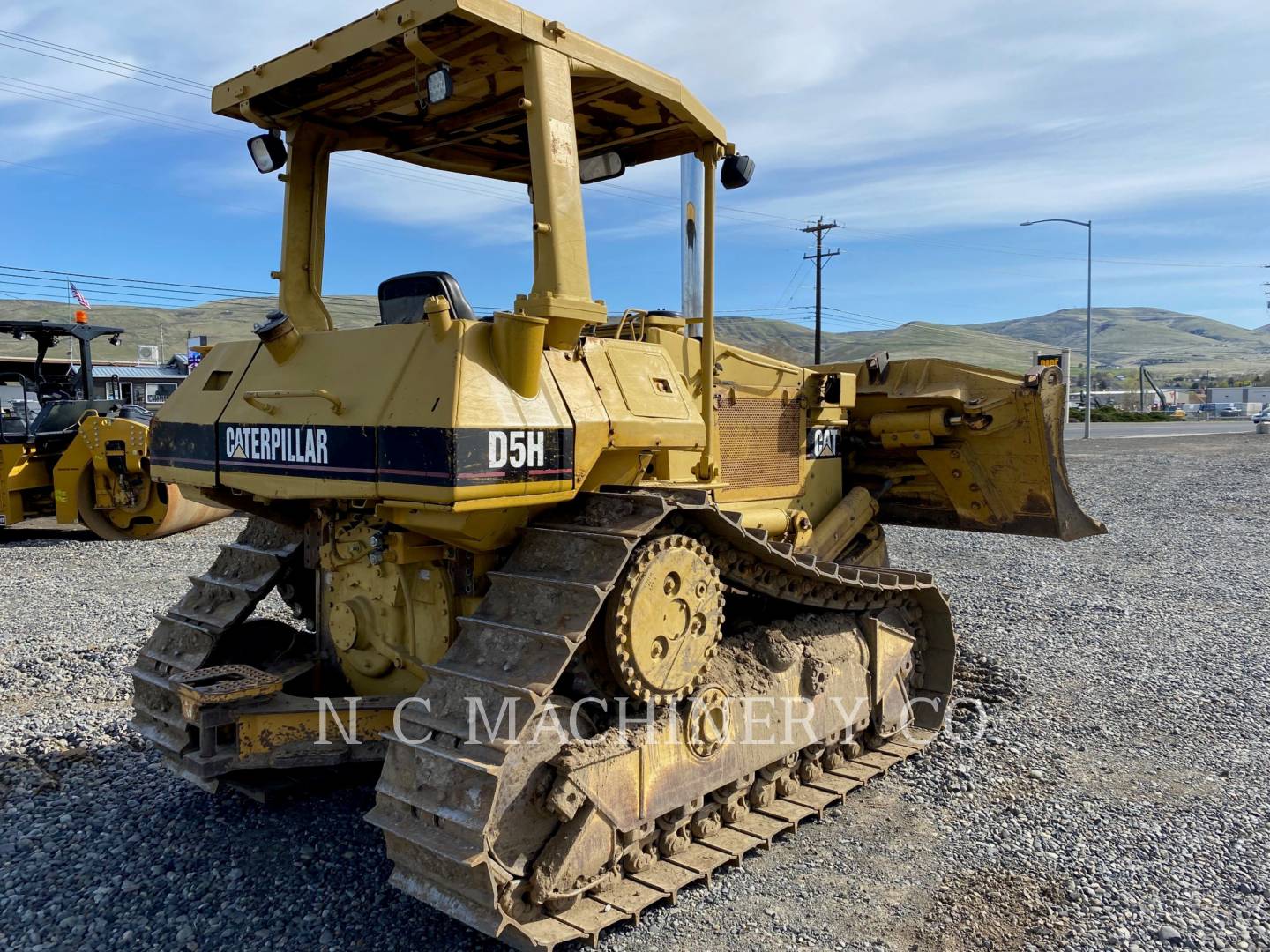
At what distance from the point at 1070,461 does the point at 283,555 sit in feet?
74.5

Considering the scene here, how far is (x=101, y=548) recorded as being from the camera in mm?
12625

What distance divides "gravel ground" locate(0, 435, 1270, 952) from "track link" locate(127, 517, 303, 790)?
54 centimetres

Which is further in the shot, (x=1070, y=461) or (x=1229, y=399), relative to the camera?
(x=1229, y=399)

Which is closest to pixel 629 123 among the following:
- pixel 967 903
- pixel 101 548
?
pixel 967 903

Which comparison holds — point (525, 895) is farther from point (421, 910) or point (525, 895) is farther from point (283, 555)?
point (283, 555)

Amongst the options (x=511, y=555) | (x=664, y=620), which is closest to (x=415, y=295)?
(x=511, y=555)

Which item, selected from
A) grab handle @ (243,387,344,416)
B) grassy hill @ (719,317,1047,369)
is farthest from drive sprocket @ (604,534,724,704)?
grassy hill @ (719,317,1047,369)

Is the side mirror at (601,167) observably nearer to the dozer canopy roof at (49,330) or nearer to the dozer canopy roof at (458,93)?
the dozer canopy roof at (458,93)

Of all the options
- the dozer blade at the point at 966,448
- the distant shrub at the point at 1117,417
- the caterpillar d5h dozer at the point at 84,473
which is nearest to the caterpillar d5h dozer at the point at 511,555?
the dozer blade at the point at 966,448

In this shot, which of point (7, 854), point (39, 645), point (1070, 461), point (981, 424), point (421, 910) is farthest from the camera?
point (1070, 461)

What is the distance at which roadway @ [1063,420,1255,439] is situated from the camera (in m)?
33.6

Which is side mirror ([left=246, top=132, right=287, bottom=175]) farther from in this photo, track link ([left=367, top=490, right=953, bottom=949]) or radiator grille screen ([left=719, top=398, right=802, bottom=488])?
radiator grille screen ([left=719, top=398, right=802, bottom=488])

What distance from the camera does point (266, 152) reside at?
467cm

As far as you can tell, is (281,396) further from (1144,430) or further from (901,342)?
(901,342)
